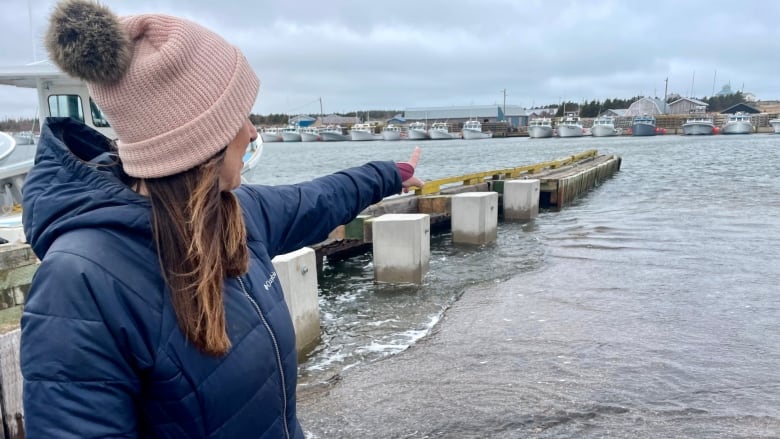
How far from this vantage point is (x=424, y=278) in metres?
9.19

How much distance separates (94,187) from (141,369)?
449 mm

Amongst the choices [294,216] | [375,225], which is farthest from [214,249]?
[375,225]

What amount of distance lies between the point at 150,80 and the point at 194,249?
0.43 metres

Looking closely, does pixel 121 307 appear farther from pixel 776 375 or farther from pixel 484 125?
pixel 484 125

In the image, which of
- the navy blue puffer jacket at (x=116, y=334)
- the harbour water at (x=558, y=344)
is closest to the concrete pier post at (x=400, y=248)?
the harbour water at (x=558, y=344)

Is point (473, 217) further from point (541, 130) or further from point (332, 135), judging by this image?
point (332, 135)

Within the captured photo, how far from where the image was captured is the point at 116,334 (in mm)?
1230

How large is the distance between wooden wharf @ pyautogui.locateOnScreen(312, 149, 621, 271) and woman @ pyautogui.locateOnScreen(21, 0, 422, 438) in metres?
5.80

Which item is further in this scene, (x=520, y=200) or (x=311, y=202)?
(x=520, y=200)

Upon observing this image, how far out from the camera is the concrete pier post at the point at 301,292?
19.6ft

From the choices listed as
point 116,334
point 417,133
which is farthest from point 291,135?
point 116,334

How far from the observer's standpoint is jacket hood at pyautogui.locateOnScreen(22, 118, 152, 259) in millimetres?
1276

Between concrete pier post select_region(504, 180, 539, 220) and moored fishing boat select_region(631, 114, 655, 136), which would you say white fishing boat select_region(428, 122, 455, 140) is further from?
concrete pier post select_region(504, 180, 539, 220)

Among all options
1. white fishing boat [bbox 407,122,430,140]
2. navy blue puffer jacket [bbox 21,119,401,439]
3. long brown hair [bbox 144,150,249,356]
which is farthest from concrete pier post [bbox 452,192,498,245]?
white fishing boat [bbox 407,122,430,140]
